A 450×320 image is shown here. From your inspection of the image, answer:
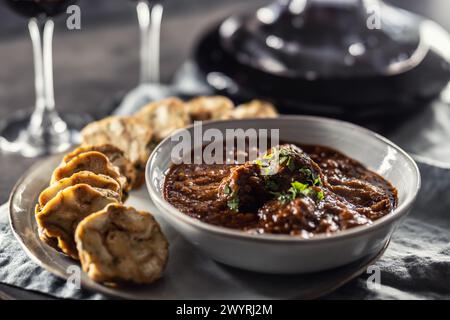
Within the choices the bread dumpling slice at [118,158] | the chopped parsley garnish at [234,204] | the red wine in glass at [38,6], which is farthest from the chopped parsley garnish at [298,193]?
the red wine in glass at [38,6]

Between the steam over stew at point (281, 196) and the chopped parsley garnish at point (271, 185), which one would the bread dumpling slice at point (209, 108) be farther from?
the chopped parsley garnish at point (271, 185)

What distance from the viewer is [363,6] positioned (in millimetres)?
4445

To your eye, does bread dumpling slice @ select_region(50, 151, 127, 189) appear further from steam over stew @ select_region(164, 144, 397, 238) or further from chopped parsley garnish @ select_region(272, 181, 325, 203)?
chopped parsley garnish @ select_region(272, 181, 325, 203)

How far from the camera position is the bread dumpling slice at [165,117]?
340 cm

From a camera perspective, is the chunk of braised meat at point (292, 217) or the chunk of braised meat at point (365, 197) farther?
the chunk of braised meat at point (365, 197)

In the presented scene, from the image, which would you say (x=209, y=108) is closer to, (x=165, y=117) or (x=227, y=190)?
(x=165, y=117)

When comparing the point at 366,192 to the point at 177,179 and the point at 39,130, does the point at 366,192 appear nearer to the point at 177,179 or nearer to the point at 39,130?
the point at 177,179

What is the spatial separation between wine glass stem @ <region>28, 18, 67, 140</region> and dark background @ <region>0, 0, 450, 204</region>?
0.31 meters

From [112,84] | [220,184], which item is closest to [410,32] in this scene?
[112,84]

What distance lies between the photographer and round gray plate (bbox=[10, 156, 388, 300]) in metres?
2.40

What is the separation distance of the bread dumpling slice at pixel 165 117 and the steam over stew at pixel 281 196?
0.54 metres

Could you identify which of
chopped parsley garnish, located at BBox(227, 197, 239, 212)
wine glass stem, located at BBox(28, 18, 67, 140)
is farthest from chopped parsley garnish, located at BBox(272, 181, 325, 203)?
wine glass stem, located at BBox(28, 18, 67, 140)

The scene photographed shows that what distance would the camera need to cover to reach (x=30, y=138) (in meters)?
4.06
